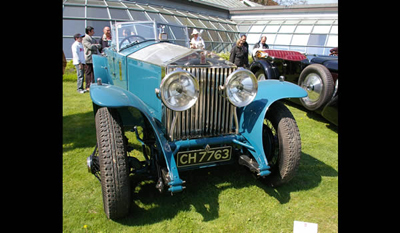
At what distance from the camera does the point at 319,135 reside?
5.46 m

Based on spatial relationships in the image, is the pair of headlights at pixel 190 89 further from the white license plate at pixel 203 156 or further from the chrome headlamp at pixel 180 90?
the white license plate at pixel 203 156

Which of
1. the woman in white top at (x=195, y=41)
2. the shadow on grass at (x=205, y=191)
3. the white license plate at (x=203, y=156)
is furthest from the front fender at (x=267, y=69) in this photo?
the white license plate at (x=203, y=156)

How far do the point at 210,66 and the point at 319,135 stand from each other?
3515 millimetres

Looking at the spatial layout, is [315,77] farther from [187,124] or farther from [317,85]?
[187,124]

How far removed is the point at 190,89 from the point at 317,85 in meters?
4.21

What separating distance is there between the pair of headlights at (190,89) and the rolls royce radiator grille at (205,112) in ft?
0.50

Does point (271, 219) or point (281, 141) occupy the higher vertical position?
point (281, 141)

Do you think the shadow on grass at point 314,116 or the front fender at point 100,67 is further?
the front fender at point 100,67

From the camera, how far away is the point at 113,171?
2.52m

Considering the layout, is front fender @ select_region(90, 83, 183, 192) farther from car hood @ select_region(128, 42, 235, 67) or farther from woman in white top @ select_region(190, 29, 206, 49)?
woman in white top @ select_region(190, 29, 206, 49)

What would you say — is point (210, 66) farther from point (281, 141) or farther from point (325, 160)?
point (325, 160)

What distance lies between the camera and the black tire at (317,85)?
565 cm

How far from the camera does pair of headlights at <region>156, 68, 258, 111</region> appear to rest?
2594 mm
